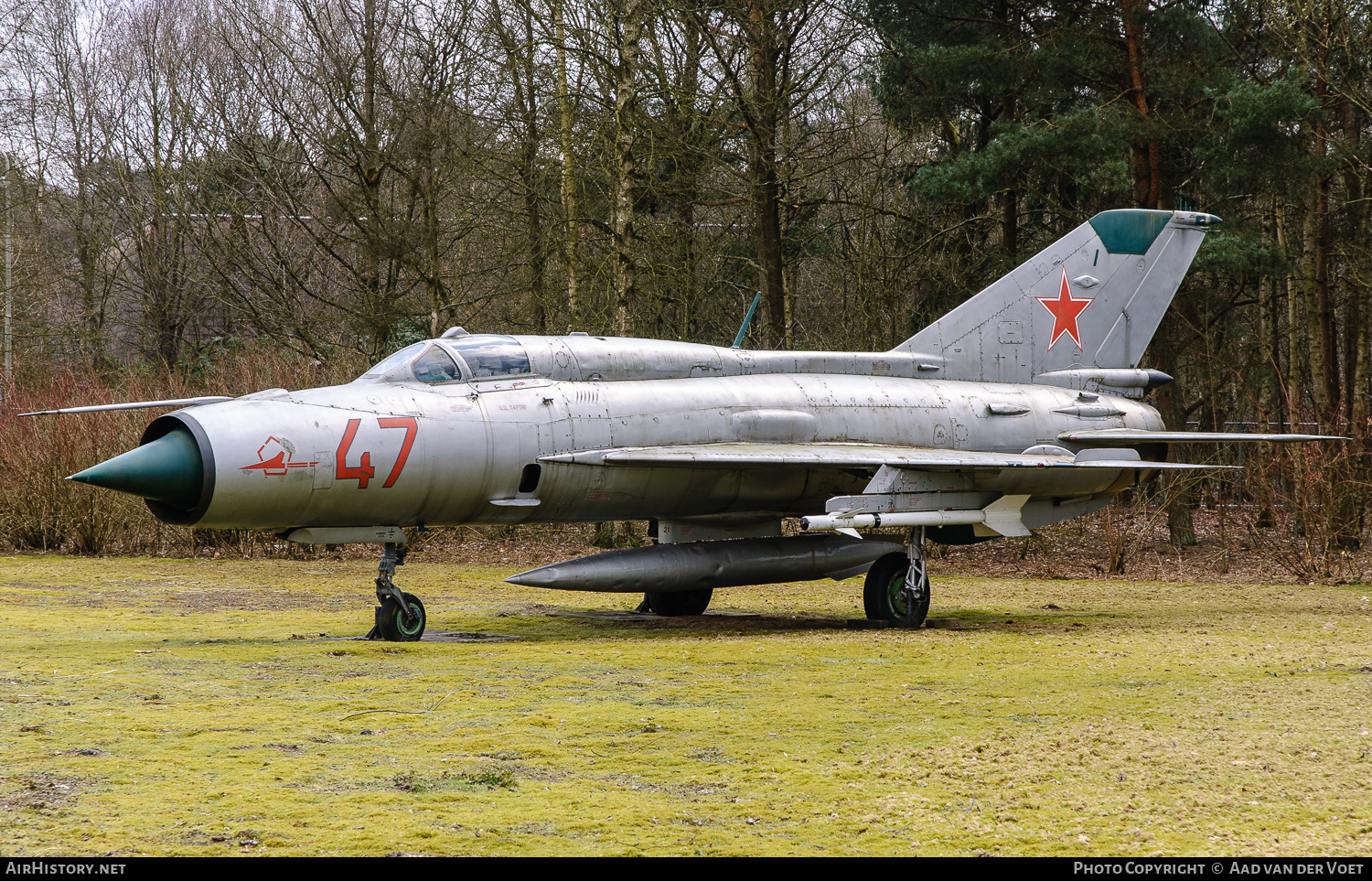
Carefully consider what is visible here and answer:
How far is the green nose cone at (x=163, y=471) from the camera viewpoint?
8.19 m

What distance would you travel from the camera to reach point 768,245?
2103 centimetres

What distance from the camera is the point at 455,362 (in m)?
10.0

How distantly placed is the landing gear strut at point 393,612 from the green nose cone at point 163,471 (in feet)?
5.37

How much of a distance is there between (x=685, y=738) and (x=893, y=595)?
5.96 meters

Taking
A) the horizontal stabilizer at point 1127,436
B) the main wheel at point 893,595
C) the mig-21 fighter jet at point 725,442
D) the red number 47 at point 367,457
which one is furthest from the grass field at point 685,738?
the horizontal stabilizer at point 1127,436

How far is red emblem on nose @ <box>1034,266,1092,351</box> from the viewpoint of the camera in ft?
43.7

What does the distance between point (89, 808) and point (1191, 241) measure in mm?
13079

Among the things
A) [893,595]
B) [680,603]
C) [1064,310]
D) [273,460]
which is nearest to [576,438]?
[273,460]

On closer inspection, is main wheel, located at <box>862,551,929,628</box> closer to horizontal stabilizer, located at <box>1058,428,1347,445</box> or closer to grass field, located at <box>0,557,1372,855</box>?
grass field, located at <box>0,557,1372,855</box>

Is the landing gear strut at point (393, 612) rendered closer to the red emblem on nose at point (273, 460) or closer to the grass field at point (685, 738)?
the grass field at point (685, 738)

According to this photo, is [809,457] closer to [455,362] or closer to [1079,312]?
[455,362]

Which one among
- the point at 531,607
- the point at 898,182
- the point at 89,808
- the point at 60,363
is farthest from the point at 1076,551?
the point at 60,363

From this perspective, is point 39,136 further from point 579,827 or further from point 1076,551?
point 579,827

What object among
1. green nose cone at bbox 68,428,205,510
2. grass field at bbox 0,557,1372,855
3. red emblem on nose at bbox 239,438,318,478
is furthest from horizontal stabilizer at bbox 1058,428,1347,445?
green nose cone at bbox 68,428,205,510
